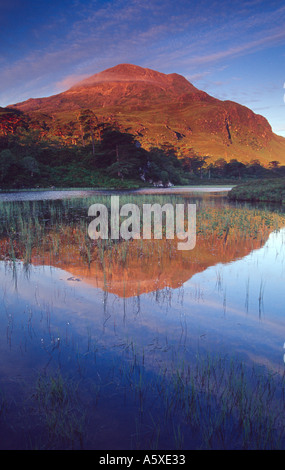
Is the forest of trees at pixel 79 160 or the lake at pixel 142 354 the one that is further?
the forest of trees at pixel 79 160

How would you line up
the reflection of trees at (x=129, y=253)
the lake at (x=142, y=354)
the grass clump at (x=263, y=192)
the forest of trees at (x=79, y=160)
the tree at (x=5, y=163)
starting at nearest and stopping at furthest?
the lake at (x=142, y=354)
the reflection of trees at (x=129, y=253)
the grass clump at (x=263, y=192)
the tree at (x=5, y=163)
the forest of trees at (x=79, y=160)

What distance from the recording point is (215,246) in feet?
41.9

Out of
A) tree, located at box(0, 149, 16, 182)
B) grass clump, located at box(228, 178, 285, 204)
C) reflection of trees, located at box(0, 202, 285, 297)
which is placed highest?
tree, located at box(0, 149, 16, 182)

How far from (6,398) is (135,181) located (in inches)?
2971

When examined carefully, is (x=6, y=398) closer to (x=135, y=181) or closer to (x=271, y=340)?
(x=271, y=340)

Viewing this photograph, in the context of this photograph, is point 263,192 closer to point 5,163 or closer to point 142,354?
point 142,354

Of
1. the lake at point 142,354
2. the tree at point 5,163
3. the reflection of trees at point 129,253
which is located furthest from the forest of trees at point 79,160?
the lake at point 142,354

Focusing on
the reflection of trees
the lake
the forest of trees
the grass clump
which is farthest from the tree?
the lake

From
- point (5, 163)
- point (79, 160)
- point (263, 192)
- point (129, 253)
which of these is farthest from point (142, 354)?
point (79, 160)

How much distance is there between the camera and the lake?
3236mm

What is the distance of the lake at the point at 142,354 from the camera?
10.6 feet

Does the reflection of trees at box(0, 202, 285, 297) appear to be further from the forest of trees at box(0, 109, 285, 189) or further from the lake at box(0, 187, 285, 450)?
the forest of trees at box(0, 109, 285, 189)

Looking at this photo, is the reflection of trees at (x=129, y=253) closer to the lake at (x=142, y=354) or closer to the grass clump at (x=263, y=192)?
the lake at (x=142, y=354)
